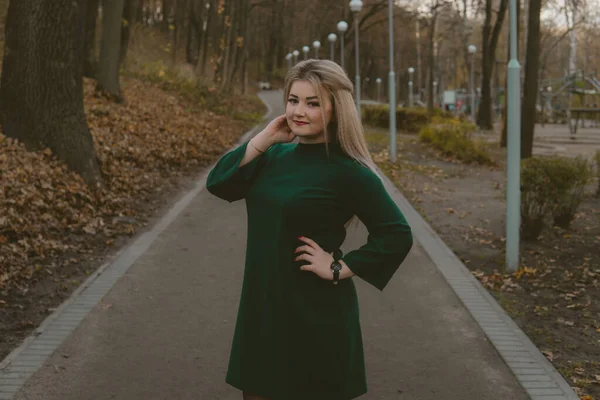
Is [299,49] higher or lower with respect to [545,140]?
higher

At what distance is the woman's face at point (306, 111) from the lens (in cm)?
296

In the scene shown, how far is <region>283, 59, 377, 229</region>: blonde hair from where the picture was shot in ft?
9.66

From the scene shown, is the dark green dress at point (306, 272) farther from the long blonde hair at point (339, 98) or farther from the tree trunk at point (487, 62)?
the tree trunk at point (487, 62)

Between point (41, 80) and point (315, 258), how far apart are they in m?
10.8

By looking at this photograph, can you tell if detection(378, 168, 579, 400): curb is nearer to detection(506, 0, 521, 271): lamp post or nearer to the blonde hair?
detection(506, 0, 521, 271): lamp post

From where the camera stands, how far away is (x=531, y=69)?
20859 millimetres

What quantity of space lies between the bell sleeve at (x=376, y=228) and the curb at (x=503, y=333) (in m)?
2.66

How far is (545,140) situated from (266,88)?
215 ft

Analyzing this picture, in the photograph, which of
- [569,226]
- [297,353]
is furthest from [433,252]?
[297,353]

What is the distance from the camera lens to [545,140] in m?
32.5

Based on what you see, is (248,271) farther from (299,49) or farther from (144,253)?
(299,49)

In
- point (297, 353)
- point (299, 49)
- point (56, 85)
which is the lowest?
point (297, 353)

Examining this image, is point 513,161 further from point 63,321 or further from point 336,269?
point 336,269

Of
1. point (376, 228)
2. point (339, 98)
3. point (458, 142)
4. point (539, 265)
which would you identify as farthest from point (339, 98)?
point (458, 142)
